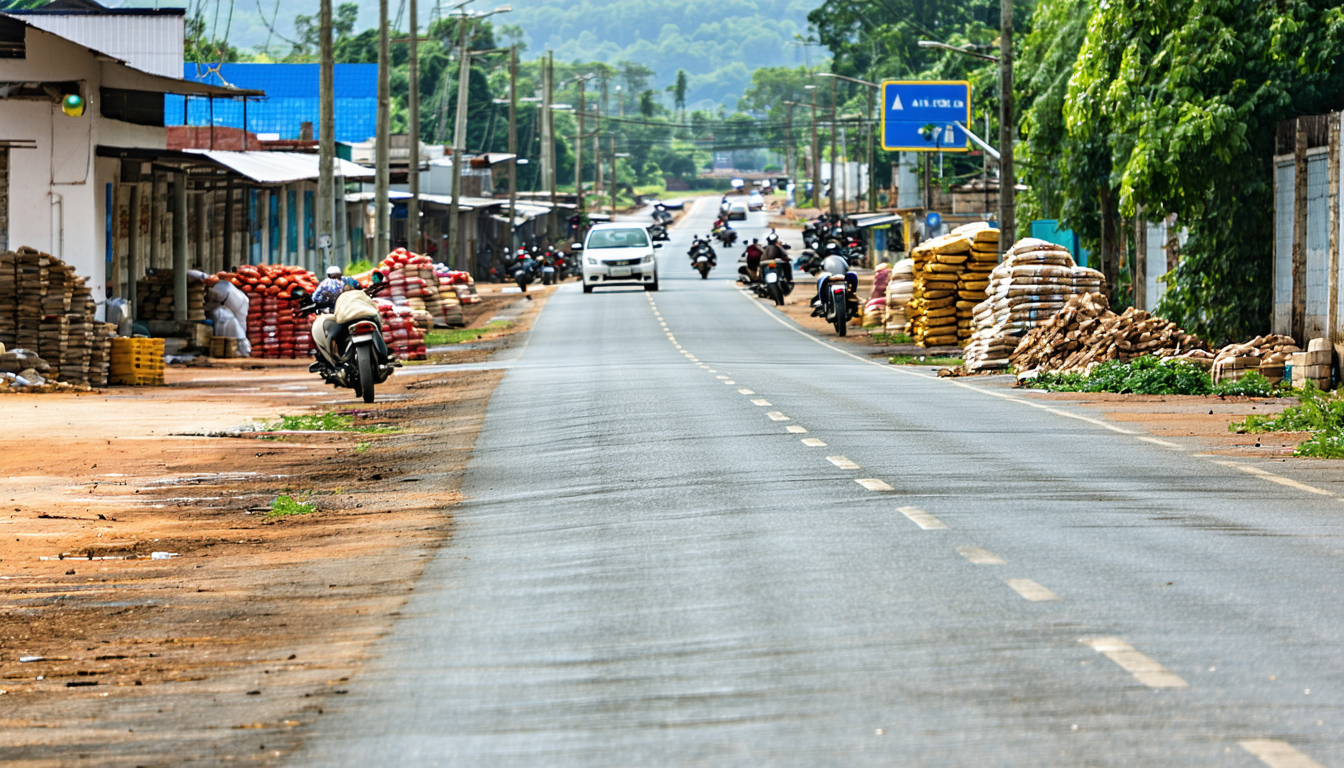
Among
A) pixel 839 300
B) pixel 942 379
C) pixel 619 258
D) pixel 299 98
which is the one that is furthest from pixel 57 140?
pixel 299 98

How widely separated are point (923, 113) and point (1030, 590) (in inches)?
2187

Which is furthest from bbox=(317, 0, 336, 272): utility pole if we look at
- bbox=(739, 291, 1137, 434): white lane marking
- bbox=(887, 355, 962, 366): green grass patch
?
bbox=(887, 355, 962, 366): green grass patch

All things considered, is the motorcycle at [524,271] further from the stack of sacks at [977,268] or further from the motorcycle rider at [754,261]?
the stack of sacks at [977,268]

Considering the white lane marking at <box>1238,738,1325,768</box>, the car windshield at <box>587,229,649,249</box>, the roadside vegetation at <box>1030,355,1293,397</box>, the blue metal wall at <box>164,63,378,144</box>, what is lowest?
the white lane marking at <box>1238,738,1325,768</box>

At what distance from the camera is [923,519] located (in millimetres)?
9828

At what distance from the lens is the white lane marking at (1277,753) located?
4.99 m

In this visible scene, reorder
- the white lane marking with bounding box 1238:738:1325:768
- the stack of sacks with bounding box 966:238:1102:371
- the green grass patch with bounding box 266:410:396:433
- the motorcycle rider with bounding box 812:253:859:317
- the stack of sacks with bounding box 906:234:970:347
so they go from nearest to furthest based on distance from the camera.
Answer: the white lane marking with bounding box 1238:738:1325:768 < the green grass patch with bounding box 266:410:396:433 < the stack of sacks with bounding box 966:238:1102:371 < the stack of sacks with bounding box 906:234:970:347 < the motorcycle rider with bounding box 812:253:859:317

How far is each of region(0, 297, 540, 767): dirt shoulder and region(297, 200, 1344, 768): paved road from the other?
35 cm

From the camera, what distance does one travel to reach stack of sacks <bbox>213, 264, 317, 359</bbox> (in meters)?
34.0

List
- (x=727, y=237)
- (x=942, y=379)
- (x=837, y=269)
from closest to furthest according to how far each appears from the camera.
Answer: (x=942, y=379), (x=837, y=269), (x=727, y=237)

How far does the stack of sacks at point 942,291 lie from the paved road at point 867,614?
807 inches

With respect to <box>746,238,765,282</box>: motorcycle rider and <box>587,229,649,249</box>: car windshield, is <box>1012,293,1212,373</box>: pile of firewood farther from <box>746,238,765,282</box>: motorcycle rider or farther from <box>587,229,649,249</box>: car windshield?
<box>587,229,649,249</box>: car windshield

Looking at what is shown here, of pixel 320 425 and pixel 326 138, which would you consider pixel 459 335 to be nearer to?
pixel 326 138

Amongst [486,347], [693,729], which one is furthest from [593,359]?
[693,729]
